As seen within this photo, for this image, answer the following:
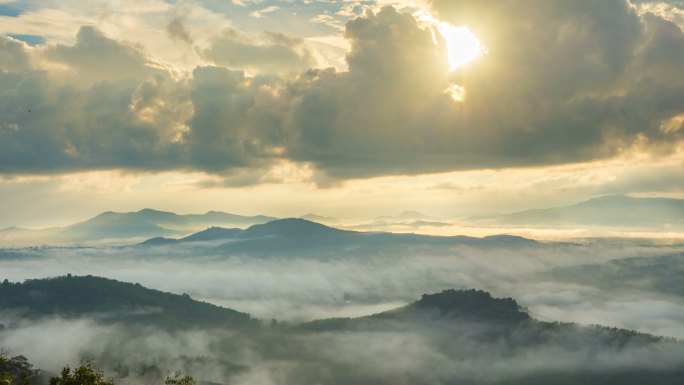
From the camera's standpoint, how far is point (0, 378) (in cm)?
16225

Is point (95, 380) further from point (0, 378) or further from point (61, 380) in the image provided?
point (0, 378)

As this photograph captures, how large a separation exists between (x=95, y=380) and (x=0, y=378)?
22.5 metres

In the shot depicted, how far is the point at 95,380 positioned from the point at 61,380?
27.2 feet

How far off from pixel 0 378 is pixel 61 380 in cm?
1433

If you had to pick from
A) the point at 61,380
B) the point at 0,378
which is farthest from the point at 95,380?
the point at 0,378

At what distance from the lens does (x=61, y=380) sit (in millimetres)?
169875

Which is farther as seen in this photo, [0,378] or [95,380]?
[95,380]

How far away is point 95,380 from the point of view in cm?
17275
